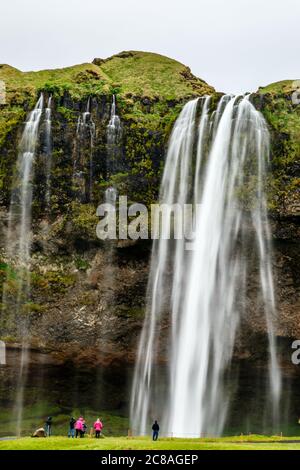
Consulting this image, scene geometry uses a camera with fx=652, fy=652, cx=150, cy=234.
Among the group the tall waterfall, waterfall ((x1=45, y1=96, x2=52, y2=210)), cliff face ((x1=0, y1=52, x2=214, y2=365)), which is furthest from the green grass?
the tall waterfall

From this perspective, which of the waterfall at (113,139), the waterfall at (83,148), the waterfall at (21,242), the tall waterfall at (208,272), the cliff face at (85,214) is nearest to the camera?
the tall waterfall at (208,272)

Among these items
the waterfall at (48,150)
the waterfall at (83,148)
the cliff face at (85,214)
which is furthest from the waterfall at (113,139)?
the waterfall at (48,150)

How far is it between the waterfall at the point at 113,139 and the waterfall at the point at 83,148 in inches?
49.4

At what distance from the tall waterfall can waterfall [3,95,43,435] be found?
8.53m

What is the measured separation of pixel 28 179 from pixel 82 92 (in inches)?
341

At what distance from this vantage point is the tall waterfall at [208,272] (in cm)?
4400

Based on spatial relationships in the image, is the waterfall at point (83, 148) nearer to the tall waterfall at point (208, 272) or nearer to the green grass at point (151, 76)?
the green grass at point (151, 76)

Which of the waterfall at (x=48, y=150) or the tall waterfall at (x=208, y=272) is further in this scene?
the waterfall at (x=48, y=150)

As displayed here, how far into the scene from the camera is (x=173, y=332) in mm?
45688

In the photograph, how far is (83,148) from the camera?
50.4 meters

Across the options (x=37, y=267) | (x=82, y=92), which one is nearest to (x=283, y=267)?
(x=37, y=267)

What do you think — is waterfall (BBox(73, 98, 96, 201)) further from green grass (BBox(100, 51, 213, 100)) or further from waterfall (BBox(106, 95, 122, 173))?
green grass (BBox(100, 51, 213, 100))
